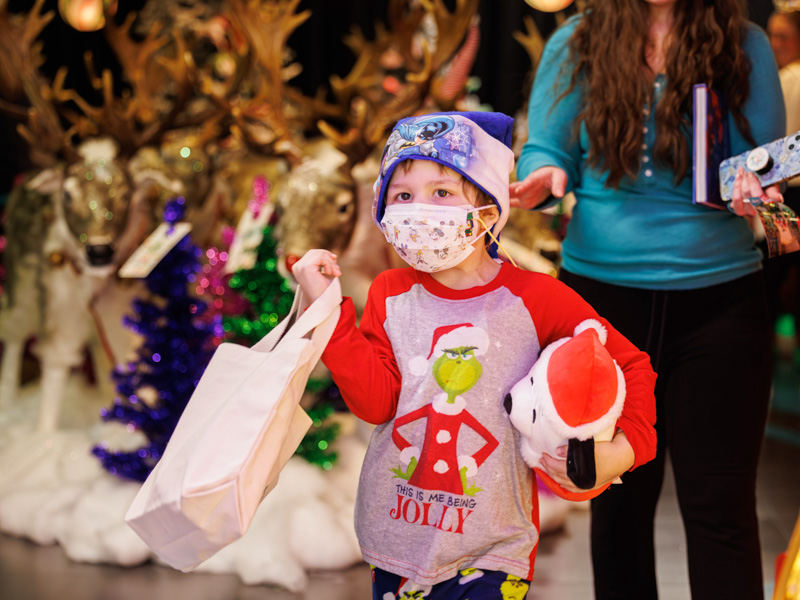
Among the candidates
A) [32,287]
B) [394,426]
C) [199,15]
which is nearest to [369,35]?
[199,15]

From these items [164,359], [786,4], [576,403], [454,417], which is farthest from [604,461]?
[786,4]

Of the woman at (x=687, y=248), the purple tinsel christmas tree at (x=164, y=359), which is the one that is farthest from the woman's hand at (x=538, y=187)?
the purple tinsel christmas tree at (x=164, y=359)

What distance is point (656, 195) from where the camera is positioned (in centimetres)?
164

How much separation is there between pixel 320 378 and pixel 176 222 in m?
0.85

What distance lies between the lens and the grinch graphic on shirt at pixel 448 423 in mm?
1285

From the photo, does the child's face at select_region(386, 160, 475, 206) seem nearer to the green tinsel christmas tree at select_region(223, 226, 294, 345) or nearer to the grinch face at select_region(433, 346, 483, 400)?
the grinch face at select_region(433, 346, 483, 400)

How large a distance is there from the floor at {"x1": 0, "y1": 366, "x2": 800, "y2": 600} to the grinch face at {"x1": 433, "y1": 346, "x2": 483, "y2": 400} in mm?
1474

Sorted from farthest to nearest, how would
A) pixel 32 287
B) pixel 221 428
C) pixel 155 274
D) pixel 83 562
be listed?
pixel 32 287 → pixel 155 274 → pixel 83 562 → pixel 221 428

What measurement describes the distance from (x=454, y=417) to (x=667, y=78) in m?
0.89

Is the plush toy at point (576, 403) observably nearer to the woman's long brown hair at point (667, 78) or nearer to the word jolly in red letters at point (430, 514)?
the word jolly in red letters at point (430, 514)

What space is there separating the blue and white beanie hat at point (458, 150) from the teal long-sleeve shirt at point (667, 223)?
1.06 ft

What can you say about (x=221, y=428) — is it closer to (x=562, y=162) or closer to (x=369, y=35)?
(x=562, y=162)

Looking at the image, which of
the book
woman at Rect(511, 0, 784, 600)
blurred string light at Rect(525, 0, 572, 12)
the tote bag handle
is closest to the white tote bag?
the tote bag handle

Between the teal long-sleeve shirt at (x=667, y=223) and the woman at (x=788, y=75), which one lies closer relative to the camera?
the teal long-sleeve shirt at (x=667, y=223)
